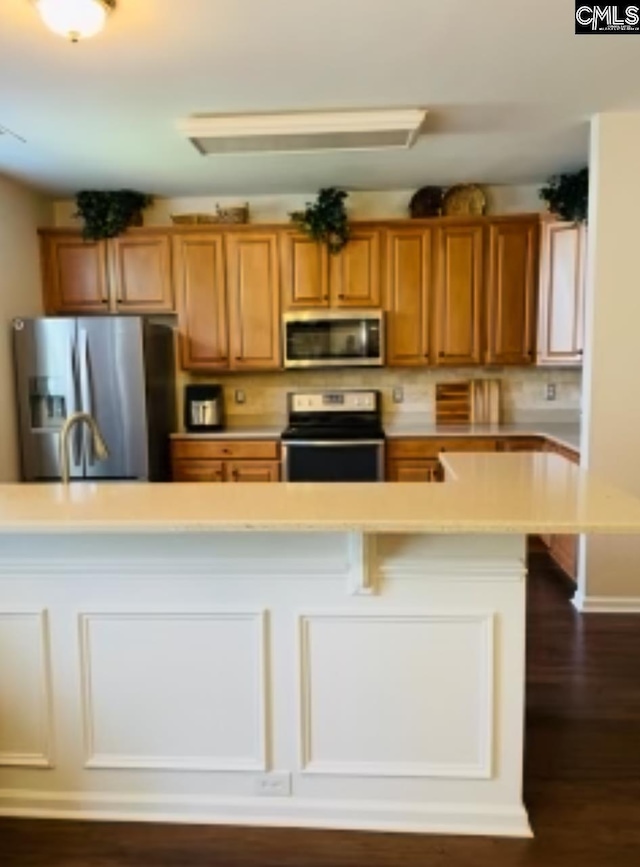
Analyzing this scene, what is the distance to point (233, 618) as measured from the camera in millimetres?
1915

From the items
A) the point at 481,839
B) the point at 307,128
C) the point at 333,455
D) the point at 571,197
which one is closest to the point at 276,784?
the point at 481,839

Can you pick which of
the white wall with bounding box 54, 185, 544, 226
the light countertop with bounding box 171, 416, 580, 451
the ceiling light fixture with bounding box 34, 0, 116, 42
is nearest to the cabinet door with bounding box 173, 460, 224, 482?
the light countertop with bounding box 171, 416, 580, 451

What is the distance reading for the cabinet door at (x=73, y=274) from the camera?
4.45 m

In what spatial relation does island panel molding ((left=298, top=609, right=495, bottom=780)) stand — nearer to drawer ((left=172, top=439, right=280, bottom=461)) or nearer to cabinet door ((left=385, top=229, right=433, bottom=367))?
drawer ((left=172, top=439, right=280, bottom=461))

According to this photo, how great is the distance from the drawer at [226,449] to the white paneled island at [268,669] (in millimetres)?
2300

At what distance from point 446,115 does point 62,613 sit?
2.75 metres

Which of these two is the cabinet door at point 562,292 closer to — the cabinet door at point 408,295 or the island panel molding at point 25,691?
the cabinet door at point 408,295

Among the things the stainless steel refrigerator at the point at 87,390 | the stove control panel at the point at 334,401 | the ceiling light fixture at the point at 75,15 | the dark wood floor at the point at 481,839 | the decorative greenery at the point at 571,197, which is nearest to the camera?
the dark wood floor at the point at 481,839

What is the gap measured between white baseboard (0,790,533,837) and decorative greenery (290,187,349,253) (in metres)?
3.44

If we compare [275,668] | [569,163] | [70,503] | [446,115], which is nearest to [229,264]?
[446,115]

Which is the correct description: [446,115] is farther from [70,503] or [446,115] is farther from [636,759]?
[636,759]

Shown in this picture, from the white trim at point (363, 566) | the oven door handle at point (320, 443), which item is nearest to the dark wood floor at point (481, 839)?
the white trim at point (363, 566)

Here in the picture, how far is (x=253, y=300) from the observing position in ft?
14.6

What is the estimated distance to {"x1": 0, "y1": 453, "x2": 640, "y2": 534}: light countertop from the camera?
1.60 metres
